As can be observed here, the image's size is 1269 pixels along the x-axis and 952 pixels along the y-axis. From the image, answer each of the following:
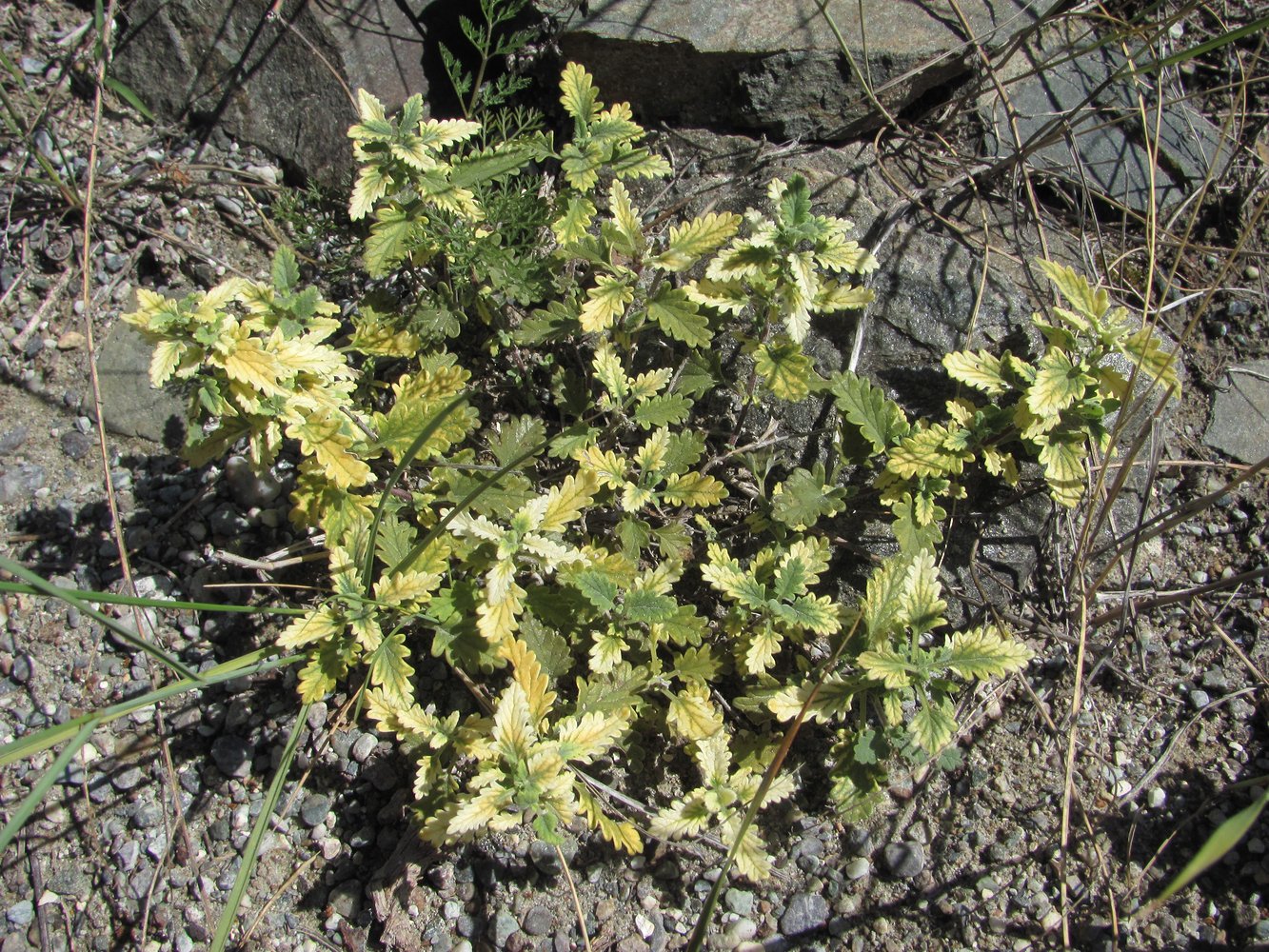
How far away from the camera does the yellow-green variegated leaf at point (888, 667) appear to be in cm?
235

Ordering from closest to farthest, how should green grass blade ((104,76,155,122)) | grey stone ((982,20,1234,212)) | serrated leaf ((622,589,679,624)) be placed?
serrated leaf ((622,589,679,624)) < grey stone ((982,20,1234,212)) < green grass blade ((104,76,155,122))

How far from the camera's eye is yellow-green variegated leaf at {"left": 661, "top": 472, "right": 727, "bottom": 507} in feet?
8.80

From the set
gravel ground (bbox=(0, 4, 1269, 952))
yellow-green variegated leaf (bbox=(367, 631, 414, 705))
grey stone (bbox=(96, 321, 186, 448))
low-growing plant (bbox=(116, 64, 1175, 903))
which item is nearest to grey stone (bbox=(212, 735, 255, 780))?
gravel ground (bbox=(0, 4, 1269, 952))

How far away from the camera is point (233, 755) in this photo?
274 centimetres

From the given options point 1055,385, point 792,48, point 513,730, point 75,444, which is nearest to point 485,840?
point 513,730

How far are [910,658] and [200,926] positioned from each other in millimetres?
2029

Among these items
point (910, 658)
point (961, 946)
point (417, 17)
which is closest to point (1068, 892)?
point (961, 946)

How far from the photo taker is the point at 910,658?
2439 millimetres

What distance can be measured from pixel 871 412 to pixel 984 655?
0.74 m

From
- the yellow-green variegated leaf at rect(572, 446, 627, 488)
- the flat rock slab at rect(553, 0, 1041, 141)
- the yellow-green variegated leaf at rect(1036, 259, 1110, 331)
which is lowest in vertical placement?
the yellow-green variegated leaf at rect(572, 446, 627, 488)

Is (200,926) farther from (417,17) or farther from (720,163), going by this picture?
(417,17)

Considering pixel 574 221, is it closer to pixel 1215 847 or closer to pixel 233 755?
pixel 233 755

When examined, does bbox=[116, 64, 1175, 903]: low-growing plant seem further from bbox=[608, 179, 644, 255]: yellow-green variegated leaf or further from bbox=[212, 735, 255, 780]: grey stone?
bbox=[212, 735, 255, 780]: grey stone

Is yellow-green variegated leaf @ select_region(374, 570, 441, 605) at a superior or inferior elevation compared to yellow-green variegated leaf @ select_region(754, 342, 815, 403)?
inferior
